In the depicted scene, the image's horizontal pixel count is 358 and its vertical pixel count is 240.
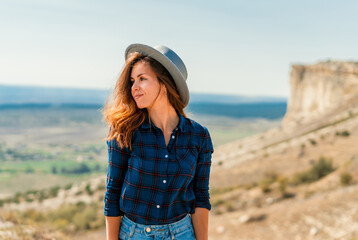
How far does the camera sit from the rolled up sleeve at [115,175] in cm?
179

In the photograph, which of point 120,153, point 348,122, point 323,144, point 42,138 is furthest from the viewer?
point 42,138

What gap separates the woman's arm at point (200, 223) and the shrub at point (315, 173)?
1318 centimetres

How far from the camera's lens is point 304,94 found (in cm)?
3947

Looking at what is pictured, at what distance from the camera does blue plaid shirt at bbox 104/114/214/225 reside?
5.86 ft

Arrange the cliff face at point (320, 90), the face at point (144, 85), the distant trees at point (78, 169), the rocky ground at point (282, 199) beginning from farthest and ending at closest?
the distant trees at point (78, 169) → the cliff face at point (320, 90) → the rocky ground at point (282, 199) → the face at point (144, 85)

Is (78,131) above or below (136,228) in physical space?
below

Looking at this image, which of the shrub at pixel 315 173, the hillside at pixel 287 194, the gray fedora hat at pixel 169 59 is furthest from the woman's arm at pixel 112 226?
the shrub at pixel 315 173

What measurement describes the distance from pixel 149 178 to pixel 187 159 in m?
0.22

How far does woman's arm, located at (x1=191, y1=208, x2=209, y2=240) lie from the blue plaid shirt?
0.09 meters

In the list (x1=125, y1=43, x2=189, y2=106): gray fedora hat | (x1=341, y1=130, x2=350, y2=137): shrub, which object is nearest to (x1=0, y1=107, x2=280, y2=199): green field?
(x1=125, y1=43, x2=189, y2=106): gray fedora hat

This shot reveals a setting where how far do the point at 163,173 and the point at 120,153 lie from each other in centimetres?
23

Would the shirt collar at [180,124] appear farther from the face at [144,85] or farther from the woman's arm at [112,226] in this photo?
the woman's arm at [112,226]

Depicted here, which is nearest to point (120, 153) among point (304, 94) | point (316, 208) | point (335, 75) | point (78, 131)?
point (316, 208)

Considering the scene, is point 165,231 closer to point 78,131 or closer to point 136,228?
point 136,228
